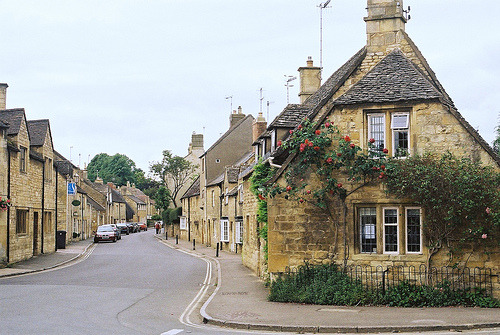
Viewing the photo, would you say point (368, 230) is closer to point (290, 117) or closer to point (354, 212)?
point (354, 212)

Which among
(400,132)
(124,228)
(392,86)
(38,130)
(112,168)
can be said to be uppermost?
(112,168)

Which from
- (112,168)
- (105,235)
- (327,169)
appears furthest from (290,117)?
(112,168)

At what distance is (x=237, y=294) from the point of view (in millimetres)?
18359

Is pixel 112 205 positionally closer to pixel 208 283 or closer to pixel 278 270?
pixel 208 283

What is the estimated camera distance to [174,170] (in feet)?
234

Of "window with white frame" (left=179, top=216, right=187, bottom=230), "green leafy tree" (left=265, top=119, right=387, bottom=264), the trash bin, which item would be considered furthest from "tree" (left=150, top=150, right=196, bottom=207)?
"green leafy tree" (left=265, top=119, right=387, bottom=264)

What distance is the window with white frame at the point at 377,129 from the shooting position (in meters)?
16.7

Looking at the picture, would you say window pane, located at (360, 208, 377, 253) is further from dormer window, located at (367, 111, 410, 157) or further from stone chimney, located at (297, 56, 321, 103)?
stone chimney, located at (297, 56, 321, 103)

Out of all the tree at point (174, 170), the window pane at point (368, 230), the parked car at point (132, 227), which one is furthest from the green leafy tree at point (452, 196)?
the parked car at point (132, 227)

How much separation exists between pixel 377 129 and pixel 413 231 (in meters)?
2.97

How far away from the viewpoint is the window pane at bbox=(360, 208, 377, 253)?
1664cm

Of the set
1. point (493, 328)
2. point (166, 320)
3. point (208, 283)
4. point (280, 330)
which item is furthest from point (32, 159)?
point (493, 328)

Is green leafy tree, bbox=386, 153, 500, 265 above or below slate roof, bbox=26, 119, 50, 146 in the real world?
A: below

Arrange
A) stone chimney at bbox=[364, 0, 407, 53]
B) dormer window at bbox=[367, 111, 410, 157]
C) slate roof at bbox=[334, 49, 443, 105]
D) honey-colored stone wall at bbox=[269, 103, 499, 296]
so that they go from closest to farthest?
honey-colored stone wall at bbox=[269, 103, 499, 296], slate roof at bbox=[334, 49, 443, 105], dormer window at bbox=[367, 111, 410, 157], stone chimney at bbox=[364, 0, 407, 53]
